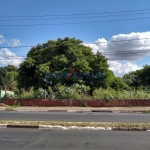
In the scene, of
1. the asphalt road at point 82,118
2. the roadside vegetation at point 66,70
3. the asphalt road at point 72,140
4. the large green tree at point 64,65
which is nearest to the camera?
the asphalt road at point 72,140

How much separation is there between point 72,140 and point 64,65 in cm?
2187

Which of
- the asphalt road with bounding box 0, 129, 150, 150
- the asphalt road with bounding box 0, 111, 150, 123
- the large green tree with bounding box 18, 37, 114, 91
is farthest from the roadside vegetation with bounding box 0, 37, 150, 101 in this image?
the asphalt road with bounding box 0, 129, 150, 150

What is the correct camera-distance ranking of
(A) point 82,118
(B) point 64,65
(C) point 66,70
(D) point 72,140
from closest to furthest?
(D) point 72,140 → (A) point 82,118 → (C) point 66,70 → (B) point 64,65

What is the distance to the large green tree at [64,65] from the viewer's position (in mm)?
27609

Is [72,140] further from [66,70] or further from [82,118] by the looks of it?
[66,70]

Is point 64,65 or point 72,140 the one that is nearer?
point 72,140

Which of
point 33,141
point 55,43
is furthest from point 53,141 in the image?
point 55,43

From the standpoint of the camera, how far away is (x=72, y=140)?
281 inches

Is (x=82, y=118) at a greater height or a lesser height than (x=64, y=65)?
lesser

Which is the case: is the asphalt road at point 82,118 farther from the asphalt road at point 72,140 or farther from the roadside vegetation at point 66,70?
the roadside vegetation at point 66,70

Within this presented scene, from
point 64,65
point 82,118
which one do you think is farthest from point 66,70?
point 82,118

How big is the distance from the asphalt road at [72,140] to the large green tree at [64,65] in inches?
744

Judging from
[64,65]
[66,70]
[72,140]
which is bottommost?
[72,140]

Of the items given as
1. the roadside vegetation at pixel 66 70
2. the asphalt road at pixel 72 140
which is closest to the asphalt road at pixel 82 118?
the asphalt road at pixel 72 140
